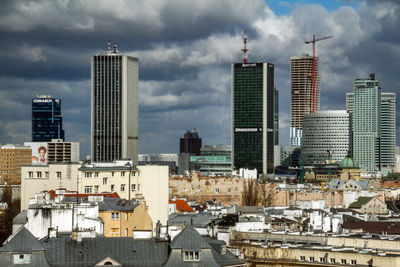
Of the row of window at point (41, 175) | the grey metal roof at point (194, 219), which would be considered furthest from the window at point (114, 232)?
the row of window at point (41, 175)

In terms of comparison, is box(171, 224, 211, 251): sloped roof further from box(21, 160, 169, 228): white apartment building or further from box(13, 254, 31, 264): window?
box(21, 160, 169, 228): white apartment building

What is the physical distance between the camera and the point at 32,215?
220 feet

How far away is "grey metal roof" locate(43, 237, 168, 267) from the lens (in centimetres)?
5325

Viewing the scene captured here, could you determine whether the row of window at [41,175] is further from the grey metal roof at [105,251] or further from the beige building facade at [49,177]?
the grey metal roof at [105,251]

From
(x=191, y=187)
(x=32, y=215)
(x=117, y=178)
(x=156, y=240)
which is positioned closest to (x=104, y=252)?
(x=156, y=240)

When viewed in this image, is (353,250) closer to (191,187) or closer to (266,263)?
(266,263)

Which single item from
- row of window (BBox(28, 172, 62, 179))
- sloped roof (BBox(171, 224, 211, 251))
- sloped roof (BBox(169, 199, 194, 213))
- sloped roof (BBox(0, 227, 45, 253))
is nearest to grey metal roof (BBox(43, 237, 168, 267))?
sloped roof (BBox(171, 224, 211, 251))

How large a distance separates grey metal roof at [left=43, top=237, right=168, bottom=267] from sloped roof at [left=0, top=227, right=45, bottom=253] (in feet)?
5.19

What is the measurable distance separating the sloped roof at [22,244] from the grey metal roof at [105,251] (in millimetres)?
1582

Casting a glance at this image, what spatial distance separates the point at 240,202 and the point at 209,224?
330 ft

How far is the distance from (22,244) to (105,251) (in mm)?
5494

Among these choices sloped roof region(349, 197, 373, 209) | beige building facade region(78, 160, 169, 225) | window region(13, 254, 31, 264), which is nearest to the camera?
window region(13, 254, 31, 264)

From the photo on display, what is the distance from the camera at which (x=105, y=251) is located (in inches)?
2138

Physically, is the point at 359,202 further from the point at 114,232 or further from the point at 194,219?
the point at 114,232
